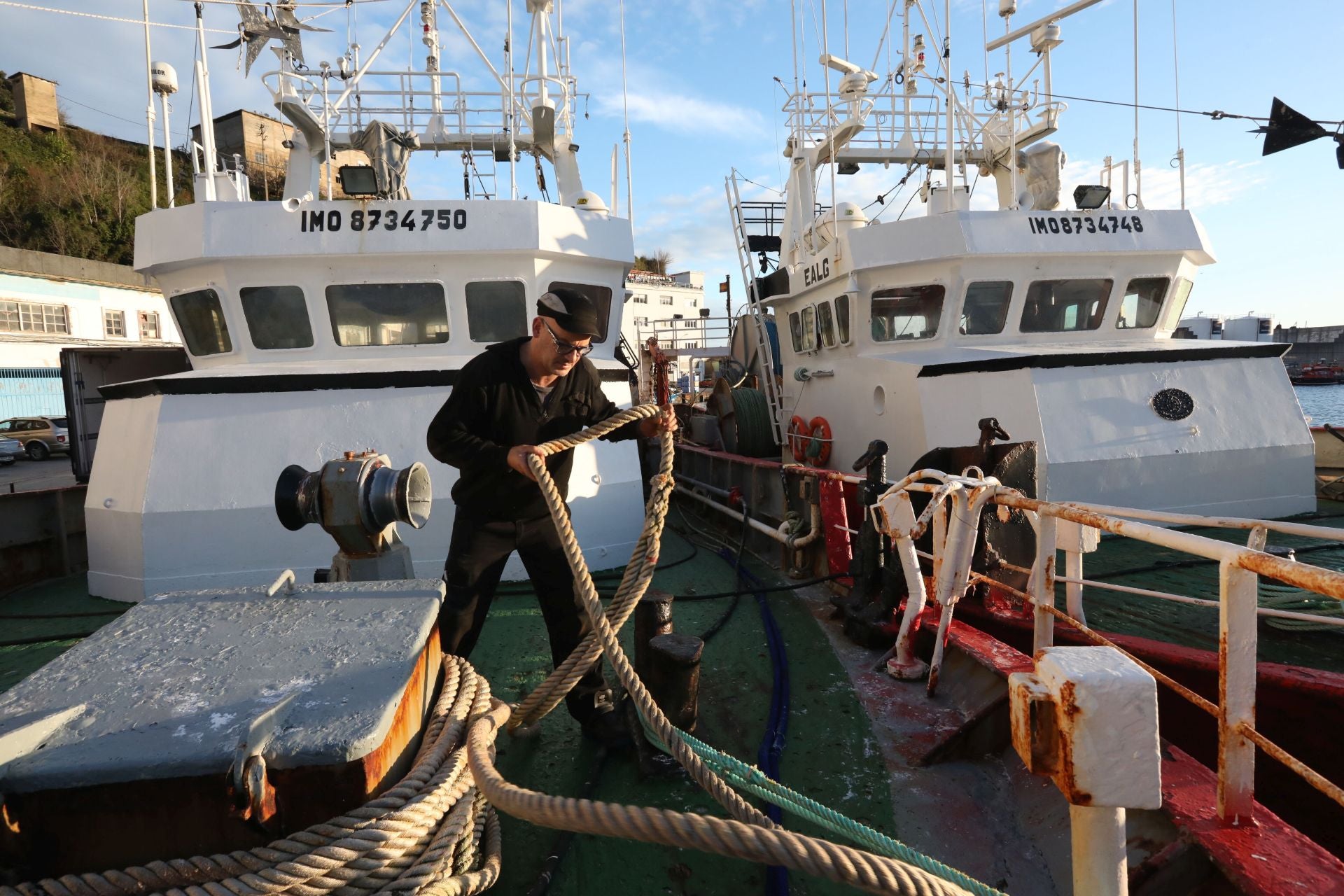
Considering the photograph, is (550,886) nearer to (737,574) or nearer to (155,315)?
(737,574)

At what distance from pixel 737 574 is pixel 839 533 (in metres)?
1.01

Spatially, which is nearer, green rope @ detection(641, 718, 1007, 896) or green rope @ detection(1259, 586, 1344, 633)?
green rope @ detection(641, 718, 1007, 896)

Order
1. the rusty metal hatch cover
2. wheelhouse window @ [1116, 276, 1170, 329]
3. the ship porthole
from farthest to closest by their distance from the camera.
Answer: wheelhouse window @ [1116, 276, 1170, 329] → the ship porthole → the rusty metal hatch cover

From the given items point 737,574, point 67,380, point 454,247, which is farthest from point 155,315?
point 737,574

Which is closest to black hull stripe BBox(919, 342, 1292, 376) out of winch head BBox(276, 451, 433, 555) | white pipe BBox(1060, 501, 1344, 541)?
white pipe BBox(1060, 501, 1344, 541)

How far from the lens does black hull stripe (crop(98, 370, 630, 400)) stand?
513 cm

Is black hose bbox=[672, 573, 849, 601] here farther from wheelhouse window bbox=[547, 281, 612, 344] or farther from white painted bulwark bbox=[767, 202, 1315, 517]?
wheelhouse window bbox=[547, 281, 612, 344]

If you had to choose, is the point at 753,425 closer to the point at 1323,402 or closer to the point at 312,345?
the point at 312,345

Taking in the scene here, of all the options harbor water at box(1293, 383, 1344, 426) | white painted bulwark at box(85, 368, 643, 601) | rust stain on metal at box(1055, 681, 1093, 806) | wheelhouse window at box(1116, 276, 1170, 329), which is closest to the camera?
rust stain on metal at box(1055, 681, 1093, 806)

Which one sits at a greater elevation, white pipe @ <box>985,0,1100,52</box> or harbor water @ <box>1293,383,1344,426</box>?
white pipe @ <box>985,0,1100,52</box>

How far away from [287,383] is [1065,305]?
7264 mm

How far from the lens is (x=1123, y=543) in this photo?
6379 millimetres

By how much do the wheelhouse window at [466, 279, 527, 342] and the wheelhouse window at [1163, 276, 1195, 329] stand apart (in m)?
6.72

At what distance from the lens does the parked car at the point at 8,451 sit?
1967cm
